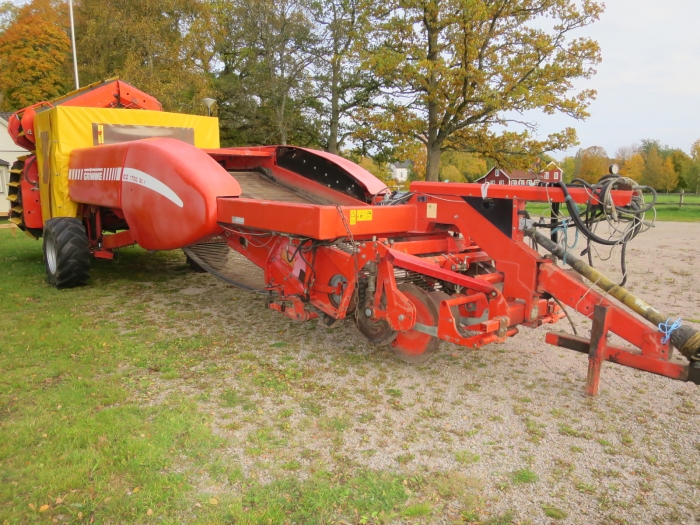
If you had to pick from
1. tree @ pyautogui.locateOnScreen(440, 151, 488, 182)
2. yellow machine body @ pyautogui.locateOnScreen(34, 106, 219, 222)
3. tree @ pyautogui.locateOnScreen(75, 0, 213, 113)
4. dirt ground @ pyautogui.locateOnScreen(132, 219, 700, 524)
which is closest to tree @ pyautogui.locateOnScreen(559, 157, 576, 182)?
tree @ pyautogui.locateOnScreen(440, 151, 488, 182)

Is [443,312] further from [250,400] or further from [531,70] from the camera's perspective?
[531,70]

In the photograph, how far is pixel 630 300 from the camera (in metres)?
3.59

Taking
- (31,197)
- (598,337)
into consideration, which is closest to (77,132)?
(31,197)

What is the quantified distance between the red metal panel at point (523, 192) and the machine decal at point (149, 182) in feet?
7.72

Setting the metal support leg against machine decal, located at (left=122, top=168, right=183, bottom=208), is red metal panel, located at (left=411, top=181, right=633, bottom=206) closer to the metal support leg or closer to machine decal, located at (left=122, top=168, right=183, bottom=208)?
the metal support leg

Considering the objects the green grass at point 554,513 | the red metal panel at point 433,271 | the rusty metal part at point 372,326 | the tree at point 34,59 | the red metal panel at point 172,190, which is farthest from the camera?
the tree at point 34,59

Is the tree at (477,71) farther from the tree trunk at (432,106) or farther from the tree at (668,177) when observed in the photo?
the tree at (668,177)

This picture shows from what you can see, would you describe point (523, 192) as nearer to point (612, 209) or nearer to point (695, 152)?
point (612, 209)

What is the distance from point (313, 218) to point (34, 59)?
98.2 ft

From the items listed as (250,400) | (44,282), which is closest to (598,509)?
(250,400)

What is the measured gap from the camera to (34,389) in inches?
154

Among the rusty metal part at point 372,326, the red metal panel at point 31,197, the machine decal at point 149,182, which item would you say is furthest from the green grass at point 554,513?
the red metal panel at point 31,197

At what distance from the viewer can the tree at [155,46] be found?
16406 mm

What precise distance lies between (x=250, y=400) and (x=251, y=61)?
1965cm
